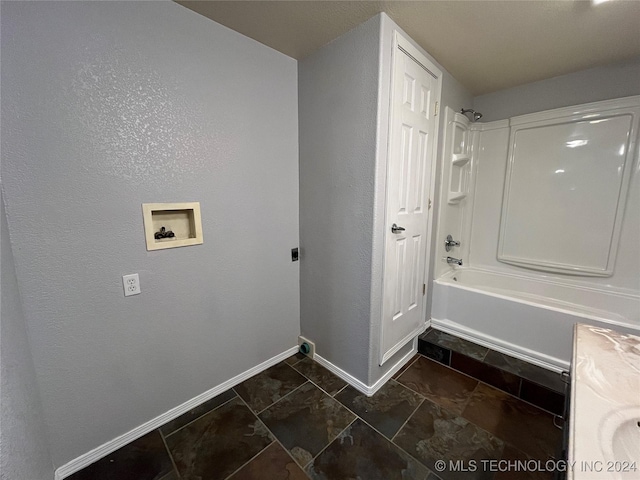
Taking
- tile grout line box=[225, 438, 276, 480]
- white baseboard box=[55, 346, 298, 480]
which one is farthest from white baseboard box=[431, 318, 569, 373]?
tile grout line box=[225, 438, 276, 480]

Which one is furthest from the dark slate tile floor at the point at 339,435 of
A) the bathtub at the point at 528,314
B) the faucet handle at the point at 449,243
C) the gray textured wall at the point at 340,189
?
the faucet handle at the point at 449,243

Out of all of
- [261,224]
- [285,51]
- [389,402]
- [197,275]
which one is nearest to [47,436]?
[197,275]

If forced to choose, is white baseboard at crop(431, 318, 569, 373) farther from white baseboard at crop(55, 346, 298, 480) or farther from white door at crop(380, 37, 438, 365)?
white baseboard at crop(55, 346, 298, 480)

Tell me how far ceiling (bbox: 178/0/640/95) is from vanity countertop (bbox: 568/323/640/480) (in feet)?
5.47

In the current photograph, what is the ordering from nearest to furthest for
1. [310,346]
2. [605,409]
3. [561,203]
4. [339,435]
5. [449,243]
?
[605,409] < [339,435] < [310,346] < [561,203] < [449,243]

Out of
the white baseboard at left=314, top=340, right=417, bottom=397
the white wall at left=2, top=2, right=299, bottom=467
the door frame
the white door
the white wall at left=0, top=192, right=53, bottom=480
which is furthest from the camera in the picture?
the white baseboard at left=314, top=340, right=417, bottom=397

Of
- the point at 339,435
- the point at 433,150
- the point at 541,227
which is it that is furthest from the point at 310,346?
the point at 541,227

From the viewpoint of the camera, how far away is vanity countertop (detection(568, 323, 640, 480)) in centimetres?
55

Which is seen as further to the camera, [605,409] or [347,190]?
[347,190]

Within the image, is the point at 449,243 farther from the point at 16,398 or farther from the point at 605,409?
the point at 16,398

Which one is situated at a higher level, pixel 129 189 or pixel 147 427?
pixel 129 189

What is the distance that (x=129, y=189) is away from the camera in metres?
1.25

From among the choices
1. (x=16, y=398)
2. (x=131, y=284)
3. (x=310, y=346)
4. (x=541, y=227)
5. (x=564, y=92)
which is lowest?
(x=310, y=346)

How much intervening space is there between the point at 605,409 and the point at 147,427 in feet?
6.62
